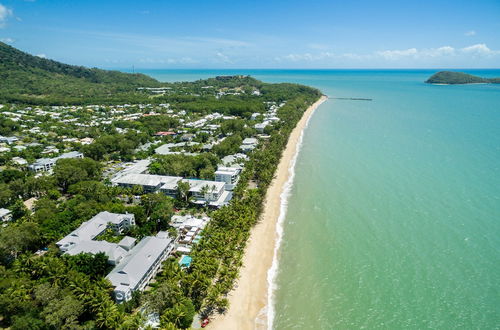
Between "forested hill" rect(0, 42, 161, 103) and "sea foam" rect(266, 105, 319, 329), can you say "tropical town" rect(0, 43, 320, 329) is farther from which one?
"forested hill" rect(0, 42, 161, 103)

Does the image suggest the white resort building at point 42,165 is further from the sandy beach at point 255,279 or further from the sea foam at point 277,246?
the sea foam at point 277,246

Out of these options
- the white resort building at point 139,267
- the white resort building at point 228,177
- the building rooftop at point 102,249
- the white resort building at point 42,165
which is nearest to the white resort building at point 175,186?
the white resort building at point 228,177

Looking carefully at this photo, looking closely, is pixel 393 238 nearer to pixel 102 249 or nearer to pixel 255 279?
pixel 255 279

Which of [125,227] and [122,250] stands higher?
[122,250]

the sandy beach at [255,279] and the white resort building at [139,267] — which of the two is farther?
the white resort building at [139,267]

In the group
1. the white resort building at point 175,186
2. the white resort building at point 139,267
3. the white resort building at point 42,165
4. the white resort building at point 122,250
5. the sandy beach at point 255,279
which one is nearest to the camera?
the sandy beach at point 255,279

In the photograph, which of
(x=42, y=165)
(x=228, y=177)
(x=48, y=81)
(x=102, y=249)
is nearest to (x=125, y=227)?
(x=102, y=249)

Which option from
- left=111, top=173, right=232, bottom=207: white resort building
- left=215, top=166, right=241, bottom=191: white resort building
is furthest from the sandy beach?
left=111, top=173, right=232, bottom=207: white resort building
